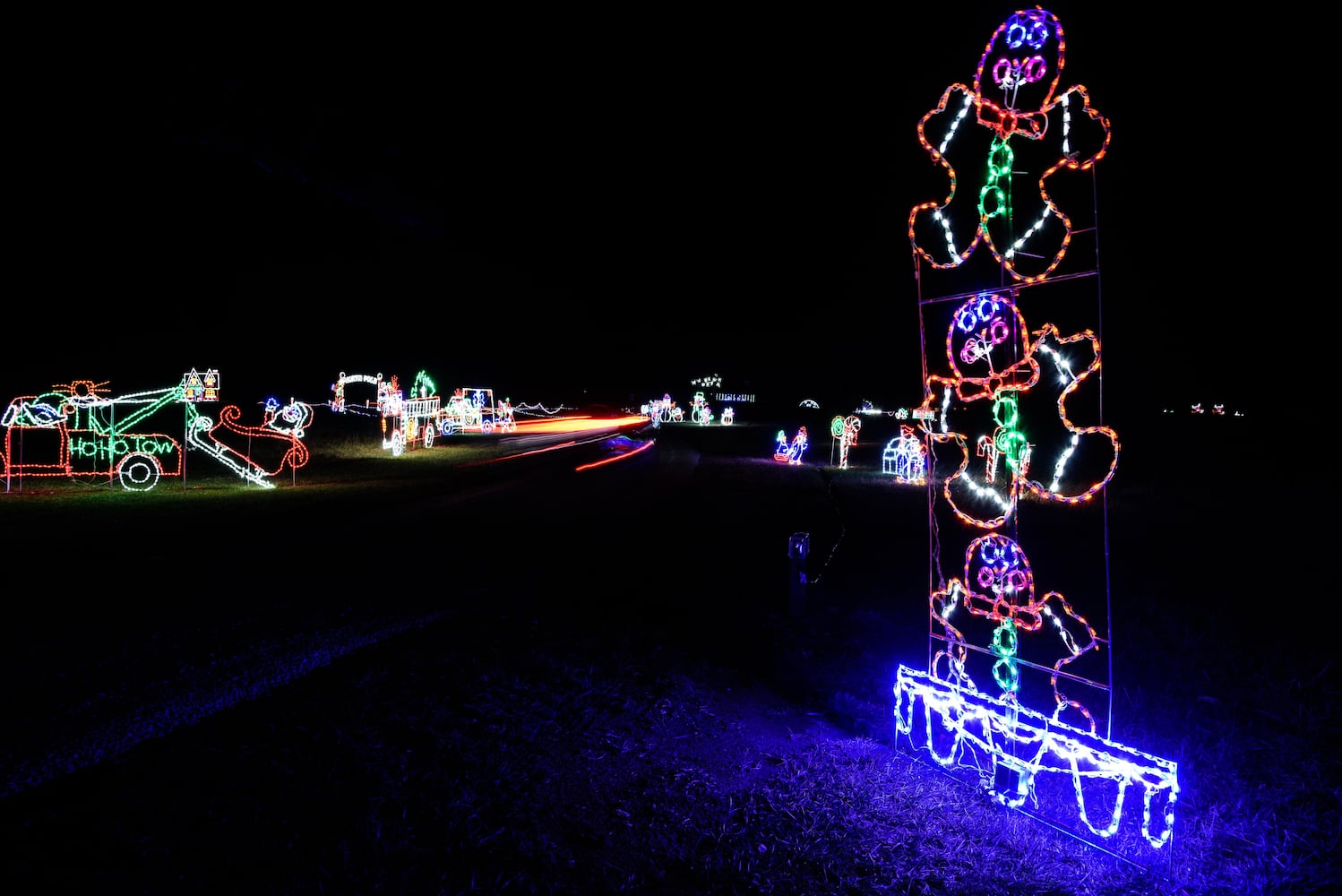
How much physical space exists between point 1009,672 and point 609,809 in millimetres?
2194

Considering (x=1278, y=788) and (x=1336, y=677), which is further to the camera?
(x=1336, y=677)

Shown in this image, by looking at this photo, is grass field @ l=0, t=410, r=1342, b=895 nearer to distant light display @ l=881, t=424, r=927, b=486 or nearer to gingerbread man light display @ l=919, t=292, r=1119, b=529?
gingerbread man light display @ l=919, t=292, r=1119, b=529

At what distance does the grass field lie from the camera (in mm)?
2998

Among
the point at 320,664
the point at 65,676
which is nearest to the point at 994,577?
the point at 320,664

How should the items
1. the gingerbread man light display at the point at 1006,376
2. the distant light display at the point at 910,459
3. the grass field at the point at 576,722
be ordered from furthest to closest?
1. the distant light display at the point at 910,459
2. the gingerbread man light display at the point at 1006,376
3. the grass field at the point at 576,722

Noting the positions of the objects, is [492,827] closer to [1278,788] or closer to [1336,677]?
[1278,788]

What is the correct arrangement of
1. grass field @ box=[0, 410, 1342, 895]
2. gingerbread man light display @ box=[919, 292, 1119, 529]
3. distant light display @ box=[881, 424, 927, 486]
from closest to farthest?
grass field @ box=[0, 410, 1342, 895] < gingerbread man light display @ box=[919, 292, 1119, 529] < distant light display @ box=[881, 424, 927, 486]

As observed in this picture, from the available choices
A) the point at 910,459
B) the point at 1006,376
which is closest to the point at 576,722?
the point at 1006,376

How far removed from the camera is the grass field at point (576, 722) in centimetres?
300

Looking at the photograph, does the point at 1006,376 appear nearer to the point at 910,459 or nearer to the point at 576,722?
the point at 576,722

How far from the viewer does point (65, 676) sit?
15.2 ft

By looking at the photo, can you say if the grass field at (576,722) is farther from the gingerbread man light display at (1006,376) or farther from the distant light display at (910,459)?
the distant light display at (910,459)

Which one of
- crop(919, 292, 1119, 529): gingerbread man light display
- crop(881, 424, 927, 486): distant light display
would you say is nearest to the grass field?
crop(919, 292, 1119, 529): gingerbread man light display

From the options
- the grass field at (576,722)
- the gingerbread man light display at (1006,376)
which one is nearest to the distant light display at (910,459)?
the grass field at (576,722)
